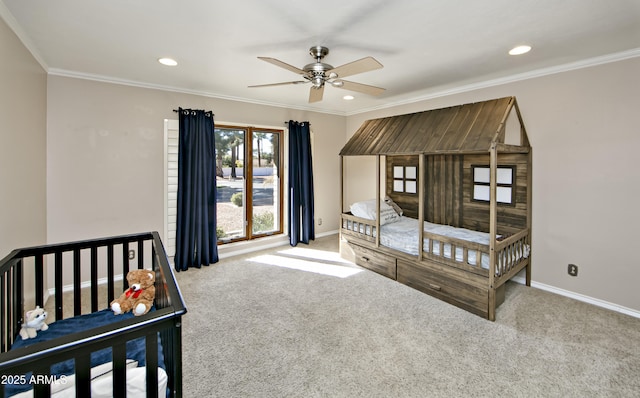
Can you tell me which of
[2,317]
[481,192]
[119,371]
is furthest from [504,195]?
[2,317]

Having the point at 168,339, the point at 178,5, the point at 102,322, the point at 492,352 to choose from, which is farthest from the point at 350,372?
the point at 178,5

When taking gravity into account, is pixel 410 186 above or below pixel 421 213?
above

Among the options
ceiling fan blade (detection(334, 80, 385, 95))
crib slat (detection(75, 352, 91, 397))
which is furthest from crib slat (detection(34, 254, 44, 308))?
ceiling fan blade (detection(334, 80, 385, 95))

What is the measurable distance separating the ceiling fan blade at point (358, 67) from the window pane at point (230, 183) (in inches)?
102

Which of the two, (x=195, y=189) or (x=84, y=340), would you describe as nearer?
(x=84, y=340)

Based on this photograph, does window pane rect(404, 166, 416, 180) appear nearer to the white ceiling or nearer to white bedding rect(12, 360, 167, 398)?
the white ceiling

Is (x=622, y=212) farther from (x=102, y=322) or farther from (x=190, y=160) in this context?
(x=190, y=160)

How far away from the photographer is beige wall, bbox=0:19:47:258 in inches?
86.0

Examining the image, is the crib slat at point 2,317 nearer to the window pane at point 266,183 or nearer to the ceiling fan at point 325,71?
the ceiling fan at point 325,71

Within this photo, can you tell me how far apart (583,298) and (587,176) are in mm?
1277

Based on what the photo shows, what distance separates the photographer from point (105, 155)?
3.64 metres

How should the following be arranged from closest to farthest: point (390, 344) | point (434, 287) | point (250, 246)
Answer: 1. point (390, 344)
2. point (434, 287)
3. point (250, 246)

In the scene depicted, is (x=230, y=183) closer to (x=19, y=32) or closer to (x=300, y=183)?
(x=300, y=183)

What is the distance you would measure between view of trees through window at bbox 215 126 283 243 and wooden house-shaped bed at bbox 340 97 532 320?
1392mm
